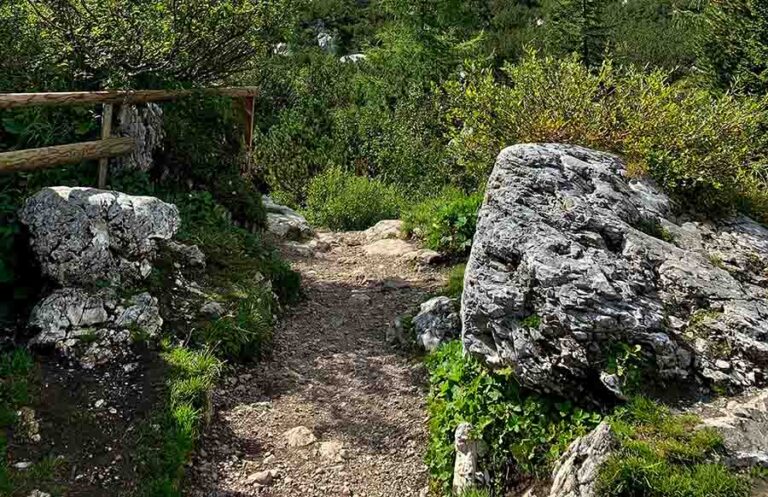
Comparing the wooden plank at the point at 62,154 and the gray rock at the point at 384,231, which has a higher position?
the wooden plank at the point at 62,154

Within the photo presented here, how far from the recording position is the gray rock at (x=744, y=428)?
11.2ft

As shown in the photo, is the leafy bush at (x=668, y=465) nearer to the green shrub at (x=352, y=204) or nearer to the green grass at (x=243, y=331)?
the green grass at (x=243, y=331)

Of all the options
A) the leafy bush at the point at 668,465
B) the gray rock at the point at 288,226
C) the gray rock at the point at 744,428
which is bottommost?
the gray rock at the point at 288,226

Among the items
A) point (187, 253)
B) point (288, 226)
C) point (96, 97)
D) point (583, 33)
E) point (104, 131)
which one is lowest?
point (288, 226)

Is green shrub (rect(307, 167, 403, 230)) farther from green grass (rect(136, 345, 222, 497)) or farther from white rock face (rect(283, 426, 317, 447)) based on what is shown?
white rock face (rect(283, 426, 317, 447))

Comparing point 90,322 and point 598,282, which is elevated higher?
point 598,282

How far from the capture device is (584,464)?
11.6 feet

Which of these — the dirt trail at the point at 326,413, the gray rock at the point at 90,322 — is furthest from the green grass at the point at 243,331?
the gray rock at the point at 90,322

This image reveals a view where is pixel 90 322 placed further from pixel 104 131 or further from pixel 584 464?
pixel 584 464

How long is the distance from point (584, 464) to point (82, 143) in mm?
5467

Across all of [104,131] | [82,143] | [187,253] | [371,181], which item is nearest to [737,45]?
Result: [371,181]

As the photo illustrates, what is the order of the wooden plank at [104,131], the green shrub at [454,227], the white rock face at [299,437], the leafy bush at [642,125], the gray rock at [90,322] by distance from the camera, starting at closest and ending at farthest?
the white rock face at [299,437]
the gray rock at [90,322]
the leafy bush at [642,125]
the wooden plank at [104,131]
the green shrub at [454,227]

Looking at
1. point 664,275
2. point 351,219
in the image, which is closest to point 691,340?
point 664,275

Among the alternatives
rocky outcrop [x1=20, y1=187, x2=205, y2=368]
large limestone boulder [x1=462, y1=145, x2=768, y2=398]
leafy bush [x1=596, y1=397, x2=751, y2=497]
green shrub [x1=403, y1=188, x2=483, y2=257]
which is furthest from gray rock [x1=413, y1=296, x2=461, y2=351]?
rocky outcrop [x1=20, y1=187, x2=205, y2=368]
